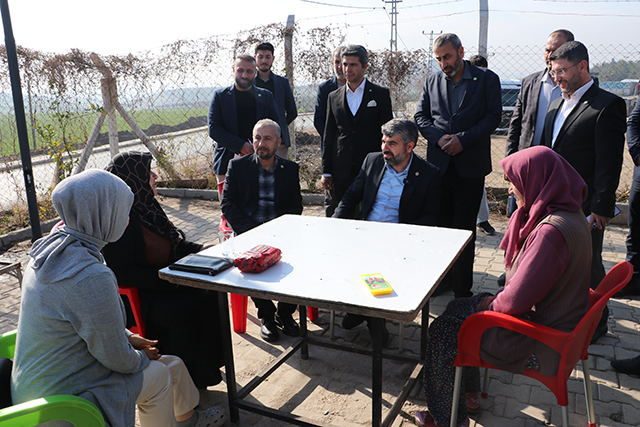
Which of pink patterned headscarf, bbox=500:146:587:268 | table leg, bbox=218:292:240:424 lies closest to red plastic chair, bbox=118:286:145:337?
table leg, bbox=218:292:240:424

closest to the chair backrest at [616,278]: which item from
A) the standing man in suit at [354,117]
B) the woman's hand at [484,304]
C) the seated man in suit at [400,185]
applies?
the woman's hand at [484,304]

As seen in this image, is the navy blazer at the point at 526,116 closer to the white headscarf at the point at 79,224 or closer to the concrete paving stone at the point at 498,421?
the concrete paving stone at the point at 498,421

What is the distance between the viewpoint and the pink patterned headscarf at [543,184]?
2.09 m

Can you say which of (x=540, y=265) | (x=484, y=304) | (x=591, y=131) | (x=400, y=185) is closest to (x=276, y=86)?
(x=400, y=185)

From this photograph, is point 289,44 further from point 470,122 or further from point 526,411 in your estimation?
point 526,411

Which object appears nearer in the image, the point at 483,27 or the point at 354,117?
the point at 354,117

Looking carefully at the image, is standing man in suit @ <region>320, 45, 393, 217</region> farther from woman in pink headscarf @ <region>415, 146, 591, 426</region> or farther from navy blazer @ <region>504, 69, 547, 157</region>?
woman in pink headscarf @ <region>415, 146, 591, 426</region>

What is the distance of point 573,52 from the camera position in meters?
3.12

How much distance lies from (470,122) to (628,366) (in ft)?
6.71

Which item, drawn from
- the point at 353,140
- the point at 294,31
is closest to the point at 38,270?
the point at 353,140

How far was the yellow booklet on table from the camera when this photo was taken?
2.00 m

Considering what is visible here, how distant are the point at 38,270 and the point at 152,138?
716 cm

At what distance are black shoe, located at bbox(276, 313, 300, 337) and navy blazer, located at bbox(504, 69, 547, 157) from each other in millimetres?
2310

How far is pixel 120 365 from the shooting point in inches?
72.8
